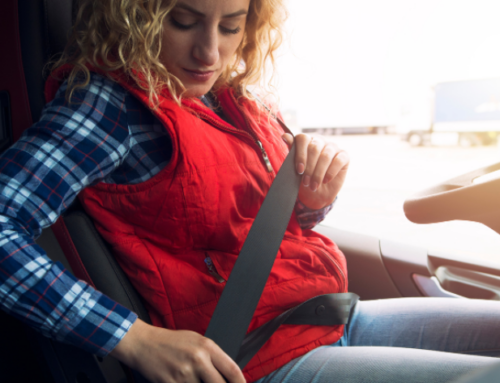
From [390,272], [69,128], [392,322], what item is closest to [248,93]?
[69,128]

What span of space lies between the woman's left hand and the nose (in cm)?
24

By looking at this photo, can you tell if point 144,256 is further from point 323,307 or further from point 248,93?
point 248,93

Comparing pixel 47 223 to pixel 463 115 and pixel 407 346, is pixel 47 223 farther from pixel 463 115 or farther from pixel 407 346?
pixel 463 115

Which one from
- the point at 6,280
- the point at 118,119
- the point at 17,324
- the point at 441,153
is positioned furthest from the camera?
the point at 441,153

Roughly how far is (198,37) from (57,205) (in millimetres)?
375

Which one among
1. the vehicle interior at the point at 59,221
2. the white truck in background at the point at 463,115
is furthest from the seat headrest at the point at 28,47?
the white truck in background at the point at 463,115

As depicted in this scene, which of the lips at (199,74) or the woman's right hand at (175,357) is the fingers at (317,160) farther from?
the woman's right hand at (175,357)

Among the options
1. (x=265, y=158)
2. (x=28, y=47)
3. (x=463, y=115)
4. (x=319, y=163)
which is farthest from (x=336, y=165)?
(x=463, y=115)

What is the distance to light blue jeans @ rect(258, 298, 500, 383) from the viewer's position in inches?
24.6

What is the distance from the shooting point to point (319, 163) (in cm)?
81

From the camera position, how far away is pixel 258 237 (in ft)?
2.44

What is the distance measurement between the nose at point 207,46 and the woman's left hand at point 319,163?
240mm

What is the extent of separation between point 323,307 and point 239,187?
0.28m

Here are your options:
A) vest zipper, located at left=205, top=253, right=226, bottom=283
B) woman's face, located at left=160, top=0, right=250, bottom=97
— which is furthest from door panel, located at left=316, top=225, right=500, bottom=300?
woman's face, located at left=160, top=0, right=250, bottom=97
